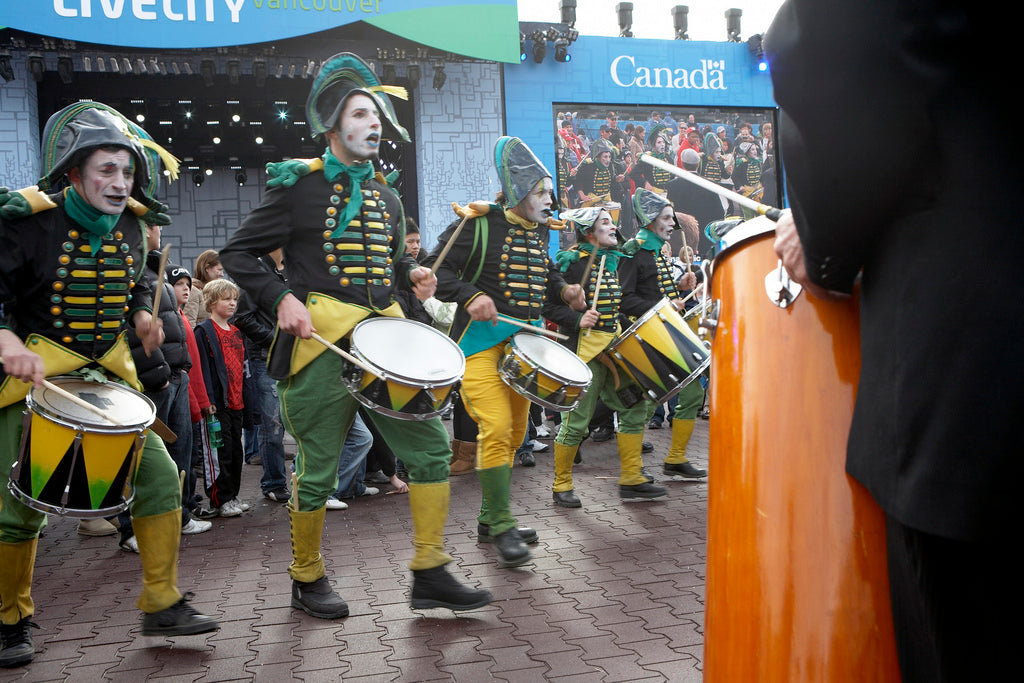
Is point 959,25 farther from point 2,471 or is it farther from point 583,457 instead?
point 583,457

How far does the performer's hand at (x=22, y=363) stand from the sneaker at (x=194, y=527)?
3056mm

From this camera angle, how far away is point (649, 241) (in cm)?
771

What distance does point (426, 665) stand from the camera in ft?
10.6

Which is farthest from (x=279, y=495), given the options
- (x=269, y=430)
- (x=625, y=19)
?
(x=625, y=19)

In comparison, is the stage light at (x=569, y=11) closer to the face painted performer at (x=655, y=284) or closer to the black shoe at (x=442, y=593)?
the face painted performer at (x=655, y=284)

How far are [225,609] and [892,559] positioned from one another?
358 centimetres

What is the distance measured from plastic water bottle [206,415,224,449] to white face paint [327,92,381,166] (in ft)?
10.4

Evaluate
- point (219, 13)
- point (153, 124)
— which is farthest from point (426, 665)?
point (153, 124)

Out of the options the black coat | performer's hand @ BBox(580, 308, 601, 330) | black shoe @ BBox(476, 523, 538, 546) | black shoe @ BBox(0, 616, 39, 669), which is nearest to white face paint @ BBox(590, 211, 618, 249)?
performer's hand @ BBox(580, 308, 601, 330)

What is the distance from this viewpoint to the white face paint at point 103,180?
134 inches

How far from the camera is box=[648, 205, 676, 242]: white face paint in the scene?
7805mm

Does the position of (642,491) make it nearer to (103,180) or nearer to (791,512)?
(103,180)

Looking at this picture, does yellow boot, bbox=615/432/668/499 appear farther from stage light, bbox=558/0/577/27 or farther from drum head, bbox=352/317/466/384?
stage light, bbox=558/0/577/27

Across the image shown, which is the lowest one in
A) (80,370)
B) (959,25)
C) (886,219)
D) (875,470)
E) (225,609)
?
(225,609)
